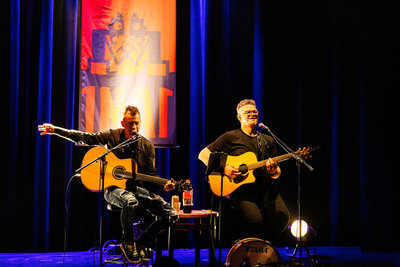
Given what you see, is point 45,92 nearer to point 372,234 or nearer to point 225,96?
point 225,96

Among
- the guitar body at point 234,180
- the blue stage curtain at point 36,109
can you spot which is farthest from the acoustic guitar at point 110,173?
the blue stage curtain at point 36,109

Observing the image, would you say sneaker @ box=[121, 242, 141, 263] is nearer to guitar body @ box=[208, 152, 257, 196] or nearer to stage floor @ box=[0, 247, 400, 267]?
stage floor @ box=[0, 247, 400, 267]

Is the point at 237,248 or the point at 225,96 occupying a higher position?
the point at 225,96

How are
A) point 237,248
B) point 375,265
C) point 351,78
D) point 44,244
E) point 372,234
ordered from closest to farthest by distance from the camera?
point 237,248 < point 375,265 < point 44,244 < point 372,234 < point 351,78

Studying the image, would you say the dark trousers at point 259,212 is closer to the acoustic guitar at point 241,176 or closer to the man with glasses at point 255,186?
the man with glasses at point 255,186

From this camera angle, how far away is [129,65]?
5.76 metres

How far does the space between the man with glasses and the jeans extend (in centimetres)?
75

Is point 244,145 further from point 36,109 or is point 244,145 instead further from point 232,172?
point 36,109

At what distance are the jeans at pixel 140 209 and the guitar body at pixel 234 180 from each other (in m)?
0.55

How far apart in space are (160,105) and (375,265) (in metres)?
3.42

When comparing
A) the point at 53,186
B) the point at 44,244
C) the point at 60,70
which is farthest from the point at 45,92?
the point at 44,244

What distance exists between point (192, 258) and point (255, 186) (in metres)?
1.42

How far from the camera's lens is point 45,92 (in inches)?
224

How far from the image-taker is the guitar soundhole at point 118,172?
15.1ft
